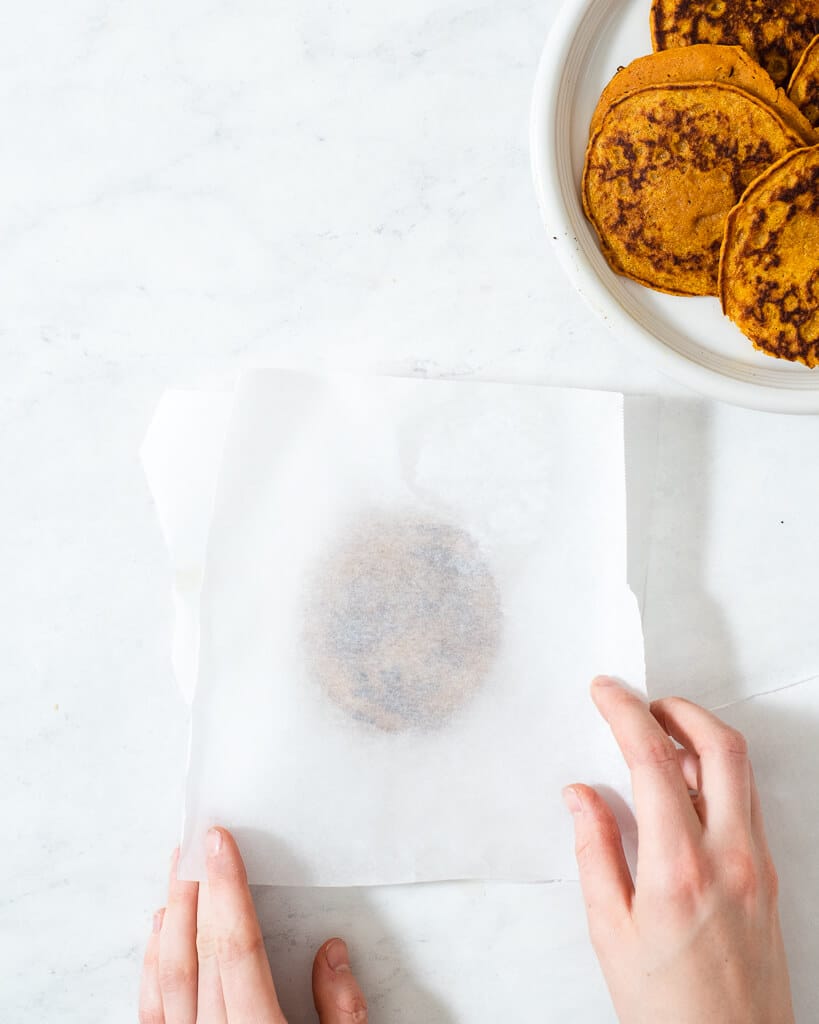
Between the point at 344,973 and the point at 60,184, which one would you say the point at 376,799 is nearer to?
the point at 344,973

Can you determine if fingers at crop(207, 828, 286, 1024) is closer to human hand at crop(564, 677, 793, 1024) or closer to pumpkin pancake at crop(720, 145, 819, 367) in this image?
human hand at crop(564, 677, 793, 1024)

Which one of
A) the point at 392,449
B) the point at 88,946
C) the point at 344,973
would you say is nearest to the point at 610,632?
the point at 392,449

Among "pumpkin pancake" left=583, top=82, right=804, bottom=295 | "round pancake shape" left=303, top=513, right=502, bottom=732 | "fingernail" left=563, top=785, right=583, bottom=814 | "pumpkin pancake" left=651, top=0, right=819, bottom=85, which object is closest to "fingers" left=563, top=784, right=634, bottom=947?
"fingernail" left=563, top=785, right=583, bottom=814

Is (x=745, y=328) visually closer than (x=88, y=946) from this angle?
Yes

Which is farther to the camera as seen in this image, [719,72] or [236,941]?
[236,941]

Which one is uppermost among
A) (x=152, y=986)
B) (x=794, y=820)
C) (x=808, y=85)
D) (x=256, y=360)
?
(x=808, y=85)

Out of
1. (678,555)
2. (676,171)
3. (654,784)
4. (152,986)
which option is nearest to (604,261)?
(676,171)

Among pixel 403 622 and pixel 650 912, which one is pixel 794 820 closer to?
pixel 650 912
